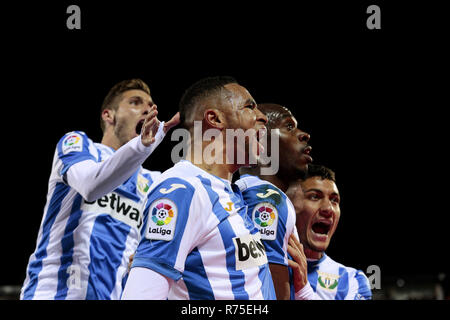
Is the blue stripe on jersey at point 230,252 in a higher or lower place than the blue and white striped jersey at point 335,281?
higher

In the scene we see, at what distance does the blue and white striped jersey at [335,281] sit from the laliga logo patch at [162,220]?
6.68 feet

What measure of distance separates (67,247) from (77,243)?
0.06 m

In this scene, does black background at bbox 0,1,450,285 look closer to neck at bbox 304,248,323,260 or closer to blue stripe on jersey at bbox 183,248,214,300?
neck at bbox 304,248,323,260

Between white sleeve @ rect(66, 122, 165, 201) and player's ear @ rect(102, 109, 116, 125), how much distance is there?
713 mm

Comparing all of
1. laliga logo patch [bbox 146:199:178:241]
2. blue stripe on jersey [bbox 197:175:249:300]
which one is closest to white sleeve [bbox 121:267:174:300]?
laliga logo patch [bbox 146:199:178:241]

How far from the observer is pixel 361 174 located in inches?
307

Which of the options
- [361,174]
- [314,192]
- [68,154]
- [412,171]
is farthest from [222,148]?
[412,171]

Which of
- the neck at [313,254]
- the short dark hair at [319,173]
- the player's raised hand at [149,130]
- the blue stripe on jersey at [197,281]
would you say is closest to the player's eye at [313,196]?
the short dark hair at [319,173]

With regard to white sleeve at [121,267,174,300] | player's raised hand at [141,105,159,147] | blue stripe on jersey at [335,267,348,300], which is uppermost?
player's raised hand at [141,105,159,147]

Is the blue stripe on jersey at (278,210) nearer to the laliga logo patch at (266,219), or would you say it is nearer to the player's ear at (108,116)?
the laliga logo patch at (266,219)

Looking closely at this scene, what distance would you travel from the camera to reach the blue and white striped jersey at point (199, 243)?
5.14ft

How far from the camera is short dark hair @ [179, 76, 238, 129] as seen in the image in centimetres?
206

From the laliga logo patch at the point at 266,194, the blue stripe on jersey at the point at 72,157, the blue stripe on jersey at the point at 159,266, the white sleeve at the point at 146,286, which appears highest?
the blue stripe on jersey at the point at 72,157
